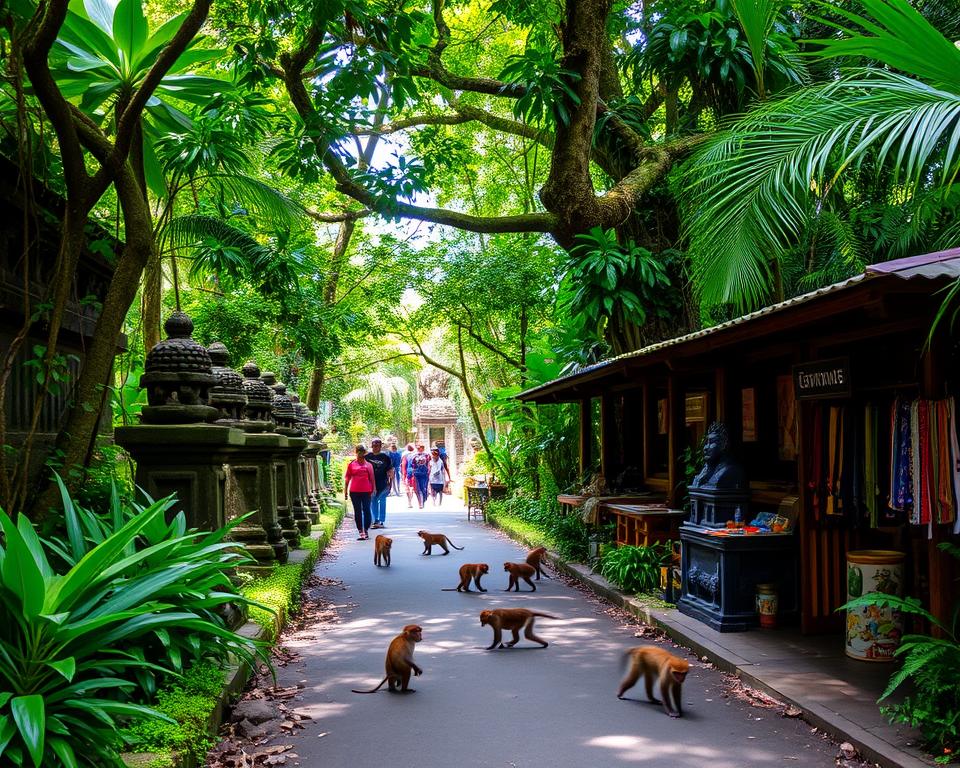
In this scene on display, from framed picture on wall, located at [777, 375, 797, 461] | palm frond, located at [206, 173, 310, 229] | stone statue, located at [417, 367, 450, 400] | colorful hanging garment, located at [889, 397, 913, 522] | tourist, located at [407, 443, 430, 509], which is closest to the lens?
colorful hanging garment, located at [889, 397, 913, 522]

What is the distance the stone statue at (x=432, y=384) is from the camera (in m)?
47.3

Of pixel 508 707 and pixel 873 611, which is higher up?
pixel 873 611

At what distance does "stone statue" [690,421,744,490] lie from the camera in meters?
8.14

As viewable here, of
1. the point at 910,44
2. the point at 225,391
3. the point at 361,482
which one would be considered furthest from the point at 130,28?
the point at 361,482

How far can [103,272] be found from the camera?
27.8 feet

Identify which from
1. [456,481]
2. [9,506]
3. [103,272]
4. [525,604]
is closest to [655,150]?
[525,604]

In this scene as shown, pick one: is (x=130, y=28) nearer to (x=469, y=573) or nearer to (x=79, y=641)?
(x=79, y=641)

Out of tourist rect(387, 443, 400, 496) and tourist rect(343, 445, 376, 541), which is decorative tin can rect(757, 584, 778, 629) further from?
tourist rect(387, 443, 400, 496)

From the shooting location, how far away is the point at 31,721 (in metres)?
3.25

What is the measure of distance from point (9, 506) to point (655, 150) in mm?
10220

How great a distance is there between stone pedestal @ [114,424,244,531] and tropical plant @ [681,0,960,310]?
4.56 m

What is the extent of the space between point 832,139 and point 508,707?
4.41 meters

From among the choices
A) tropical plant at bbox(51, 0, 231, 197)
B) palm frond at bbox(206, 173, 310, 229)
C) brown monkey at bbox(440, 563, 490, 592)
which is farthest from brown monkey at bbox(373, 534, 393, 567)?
tropical plant at bbox(51, 0, 231, 197)

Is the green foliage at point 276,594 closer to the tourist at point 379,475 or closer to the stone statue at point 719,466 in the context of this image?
the stone statue at point 719,466
